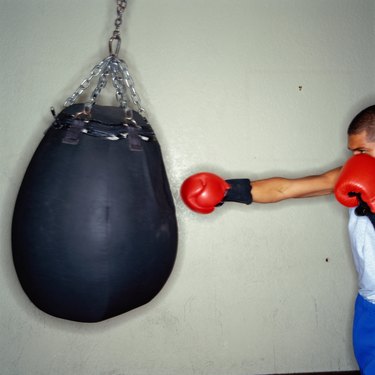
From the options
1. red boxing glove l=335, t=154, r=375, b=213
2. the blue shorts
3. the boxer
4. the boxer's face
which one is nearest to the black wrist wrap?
the boxer

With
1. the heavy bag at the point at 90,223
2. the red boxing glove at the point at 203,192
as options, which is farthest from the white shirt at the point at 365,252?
the heavy bag at the point at 90,223

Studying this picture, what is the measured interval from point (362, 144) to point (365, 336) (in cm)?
71

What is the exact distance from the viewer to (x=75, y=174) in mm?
809

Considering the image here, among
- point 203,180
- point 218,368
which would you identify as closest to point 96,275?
point 203,180

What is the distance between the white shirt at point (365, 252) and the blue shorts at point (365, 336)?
0.04 meters

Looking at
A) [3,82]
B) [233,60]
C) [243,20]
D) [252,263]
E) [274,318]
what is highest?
[243,20]

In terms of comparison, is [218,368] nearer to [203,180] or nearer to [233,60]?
[203,180]

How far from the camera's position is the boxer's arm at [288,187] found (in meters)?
1.33

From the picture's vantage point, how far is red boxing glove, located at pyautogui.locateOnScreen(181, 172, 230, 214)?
1.17 meters

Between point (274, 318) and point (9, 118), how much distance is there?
1911 millimetres

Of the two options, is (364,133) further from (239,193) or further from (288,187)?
(239,193)

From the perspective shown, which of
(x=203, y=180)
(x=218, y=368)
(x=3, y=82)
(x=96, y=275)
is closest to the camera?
(x=96, y=275)

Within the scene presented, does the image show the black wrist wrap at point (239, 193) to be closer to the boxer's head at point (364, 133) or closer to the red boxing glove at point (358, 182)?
the red boxing glove at point (358, 182)

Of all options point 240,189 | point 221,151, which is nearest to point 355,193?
point 240,189
